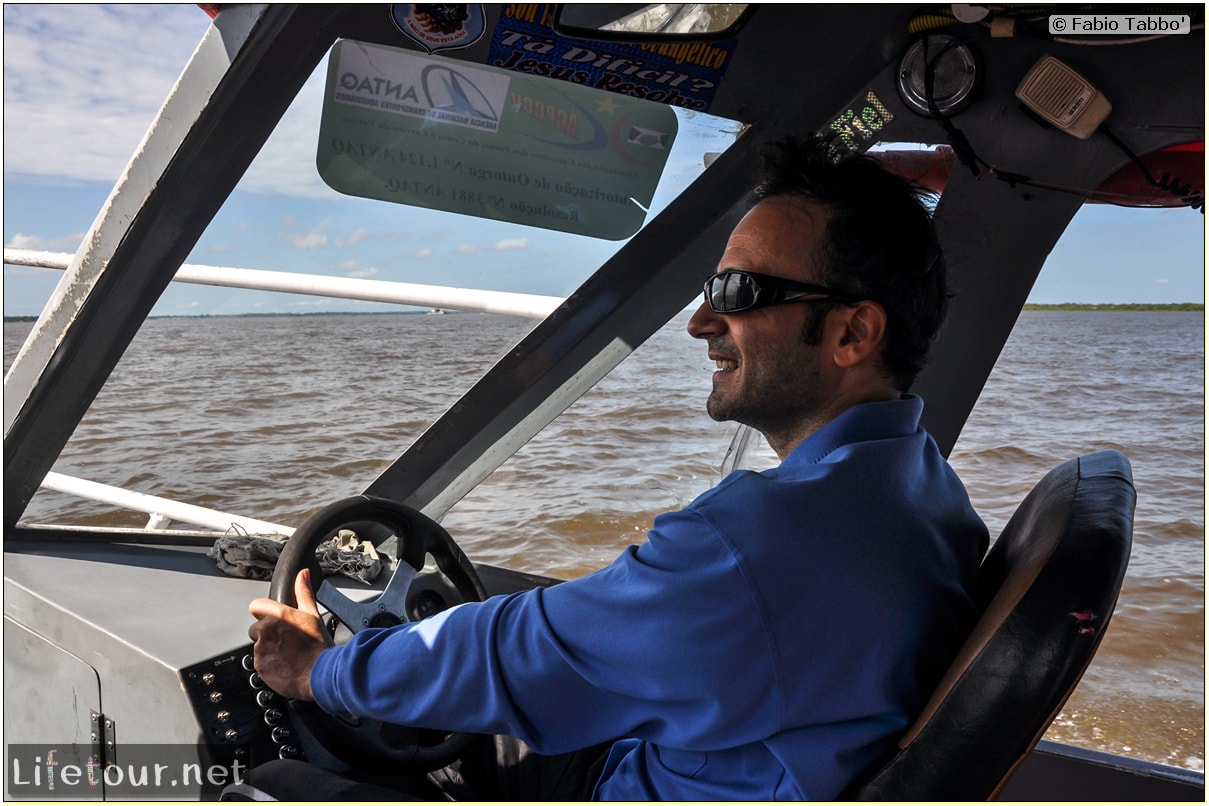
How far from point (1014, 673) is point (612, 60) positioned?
1524mm

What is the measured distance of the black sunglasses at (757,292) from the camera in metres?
1.36

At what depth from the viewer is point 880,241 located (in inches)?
55.2

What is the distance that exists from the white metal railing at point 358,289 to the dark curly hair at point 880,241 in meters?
0.86

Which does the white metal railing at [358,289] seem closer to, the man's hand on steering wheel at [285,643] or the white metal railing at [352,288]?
the white metal railing at [352,288]

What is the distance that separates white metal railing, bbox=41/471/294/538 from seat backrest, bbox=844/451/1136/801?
180 centimetres

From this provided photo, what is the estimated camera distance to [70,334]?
1901 millimetres

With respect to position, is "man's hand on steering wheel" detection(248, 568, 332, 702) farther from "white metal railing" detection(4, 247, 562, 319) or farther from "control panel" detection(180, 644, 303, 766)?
"white metal railing" detection(4, 247, 562, 319)

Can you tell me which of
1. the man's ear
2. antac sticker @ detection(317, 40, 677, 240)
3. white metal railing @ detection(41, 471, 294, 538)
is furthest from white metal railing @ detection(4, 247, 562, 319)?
the man's ear

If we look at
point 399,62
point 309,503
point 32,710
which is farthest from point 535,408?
point 309,503

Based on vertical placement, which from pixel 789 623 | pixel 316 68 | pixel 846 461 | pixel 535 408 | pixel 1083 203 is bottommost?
pixel 789 623

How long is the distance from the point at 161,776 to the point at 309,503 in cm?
302

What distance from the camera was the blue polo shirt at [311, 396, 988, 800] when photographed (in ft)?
3.44

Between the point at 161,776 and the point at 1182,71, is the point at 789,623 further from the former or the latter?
the point at 1182,71

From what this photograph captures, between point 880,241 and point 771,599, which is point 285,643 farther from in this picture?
point 880,241
